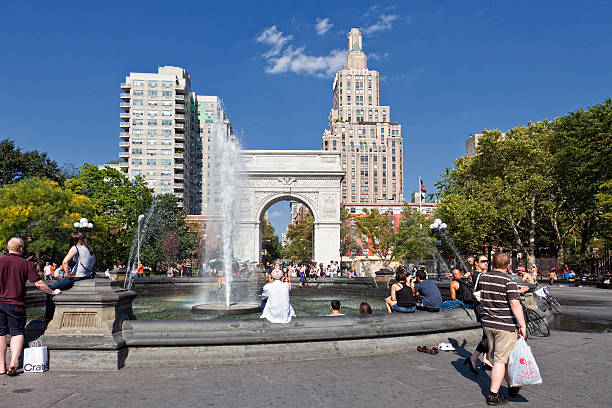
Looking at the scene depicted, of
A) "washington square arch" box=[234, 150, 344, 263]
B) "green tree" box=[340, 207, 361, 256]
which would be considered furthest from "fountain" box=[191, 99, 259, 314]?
"green tree" box=[340, 207, 361, 256]

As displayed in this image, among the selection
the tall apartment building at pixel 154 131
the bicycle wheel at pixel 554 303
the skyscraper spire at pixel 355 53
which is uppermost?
the skyscraper spire at pixel 355 53

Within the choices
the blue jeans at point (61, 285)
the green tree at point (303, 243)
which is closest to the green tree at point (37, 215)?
the blue jeans at point (61, 285)

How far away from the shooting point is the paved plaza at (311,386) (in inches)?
191

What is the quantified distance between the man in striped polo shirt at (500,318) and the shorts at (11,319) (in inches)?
236

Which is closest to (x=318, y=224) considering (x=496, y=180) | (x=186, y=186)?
(x=496, y=180)

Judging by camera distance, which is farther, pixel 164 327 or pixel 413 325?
pixel 413 325

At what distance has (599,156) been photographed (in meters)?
30.8

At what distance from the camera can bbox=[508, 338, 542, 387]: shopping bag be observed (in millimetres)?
4715

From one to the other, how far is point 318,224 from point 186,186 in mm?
49011

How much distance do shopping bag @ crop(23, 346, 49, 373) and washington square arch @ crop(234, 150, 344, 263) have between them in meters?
33.8

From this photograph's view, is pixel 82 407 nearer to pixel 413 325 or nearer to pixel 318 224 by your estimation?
pixel 413 325

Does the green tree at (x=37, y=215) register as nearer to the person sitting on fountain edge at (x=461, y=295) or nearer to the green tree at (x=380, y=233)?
the green tree at (x=380, y=233)

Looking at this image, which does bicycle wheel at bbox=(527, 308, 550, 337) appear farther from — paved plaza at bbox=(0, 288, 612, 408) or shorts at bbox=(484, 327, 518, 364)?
shorts at bbox=(484, 327, 518, 364)

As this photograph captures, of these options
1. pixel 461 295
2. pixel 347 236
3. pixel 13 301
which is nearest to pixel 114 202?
pixel 347 236
